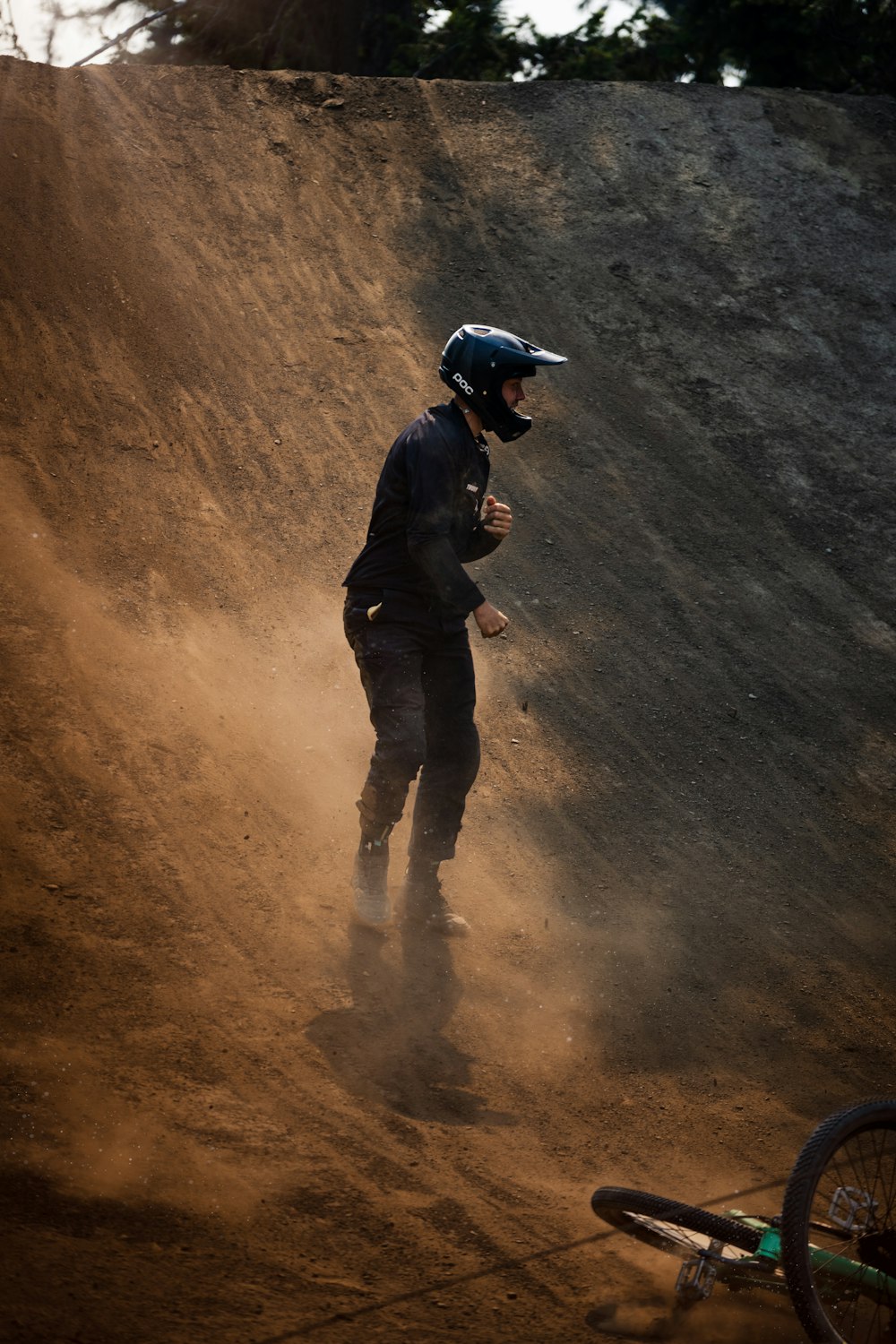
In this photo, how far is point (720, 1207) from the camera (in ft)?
13.4

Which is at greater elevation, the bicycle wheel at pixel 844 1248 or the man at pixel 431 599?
the man at pixel 431 599

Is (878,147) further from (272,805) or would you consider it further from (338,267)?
(272,805)

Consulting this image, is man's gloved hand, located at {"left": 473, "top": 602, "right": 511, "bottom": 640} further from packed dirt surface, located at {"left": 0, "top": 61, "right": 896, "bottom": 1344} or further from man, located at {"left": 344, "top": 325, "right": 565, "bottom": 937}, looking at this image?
packed dirt surface, located at {"left": 0, "top": 61, "right": 896, "bottom": 1344}

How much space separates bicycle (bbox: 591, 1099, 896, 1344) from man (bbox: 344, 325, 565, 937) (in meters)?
2.16

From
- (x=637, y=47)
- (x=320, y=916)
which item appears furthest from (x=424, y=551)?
(x=637, y=47)

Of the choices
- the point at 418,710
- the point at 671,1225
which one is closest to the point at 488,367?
the point at 418,710

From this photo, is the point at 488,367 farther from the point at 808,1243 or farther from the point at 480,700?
the point at 808,1243

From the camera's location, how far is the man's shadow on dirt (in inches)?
176

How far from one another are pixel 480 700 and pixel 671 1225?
4.51 meters

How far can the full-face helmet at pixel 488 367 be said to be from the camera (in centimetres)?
508

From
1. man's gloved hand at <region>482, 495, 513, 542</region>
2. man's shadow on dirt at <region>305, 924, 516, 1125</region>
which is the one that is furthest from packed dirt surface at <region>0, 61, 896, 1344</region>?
man's gloved hand at <region>482, 495, 513, 542</region>

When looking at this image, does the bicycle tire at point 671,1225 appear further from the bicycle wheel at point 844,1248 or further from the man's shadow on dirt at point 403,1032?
the man's shadow on dirt at point 403,1032

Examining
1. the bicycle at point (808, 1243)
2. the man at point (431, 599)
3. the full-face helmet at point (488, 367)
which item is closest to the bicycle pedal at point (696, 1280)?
the bicycle at point (808, 1243)

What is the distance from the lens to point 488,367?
16.7ft
